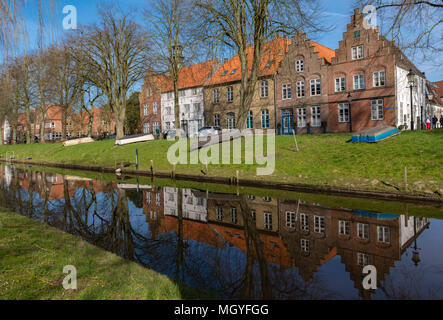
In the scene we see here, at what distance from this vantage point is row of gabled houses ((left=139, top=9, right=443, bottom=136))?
30.3 metres

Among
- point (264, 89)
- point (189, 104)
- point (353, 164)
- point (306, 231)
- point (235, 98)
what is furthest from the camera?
point (189, 104)

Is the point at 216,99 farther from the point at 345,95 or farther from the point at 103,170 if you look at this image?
the point at 103,170

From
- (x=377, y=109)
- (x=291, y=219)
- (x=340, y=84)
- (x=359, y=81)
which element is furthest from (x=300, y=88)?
(x=291, y=219)

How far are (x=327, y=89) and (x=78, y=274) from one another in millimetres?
33426

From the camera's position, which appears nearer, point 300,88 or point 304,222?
point 304,222

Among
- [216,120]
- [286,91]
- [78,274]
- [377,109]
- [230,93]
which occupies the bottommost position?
[78,274]

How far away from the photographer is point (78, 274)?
196 inches

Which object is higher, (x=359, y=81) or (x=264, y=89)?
(x=264, y=89)

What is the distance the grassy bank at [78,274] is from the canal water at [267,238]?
0.77 metres

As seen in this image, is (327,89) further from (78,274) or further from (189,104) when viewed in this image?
(78,274)

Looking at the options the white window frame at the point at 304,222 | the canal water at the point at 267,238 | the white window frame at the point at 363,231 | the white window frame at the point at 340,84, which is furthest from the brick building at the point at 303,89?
the white window frame at the point at 363,231

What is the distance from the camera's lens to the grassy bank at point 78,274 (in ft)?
14.4

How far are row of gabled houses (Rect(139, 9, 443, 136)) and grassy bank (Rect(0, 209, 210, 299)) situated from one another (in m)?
19.7

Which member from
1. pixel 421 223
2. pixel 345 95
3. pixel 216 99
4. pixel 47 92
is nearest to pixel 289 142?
pixel 421 223
